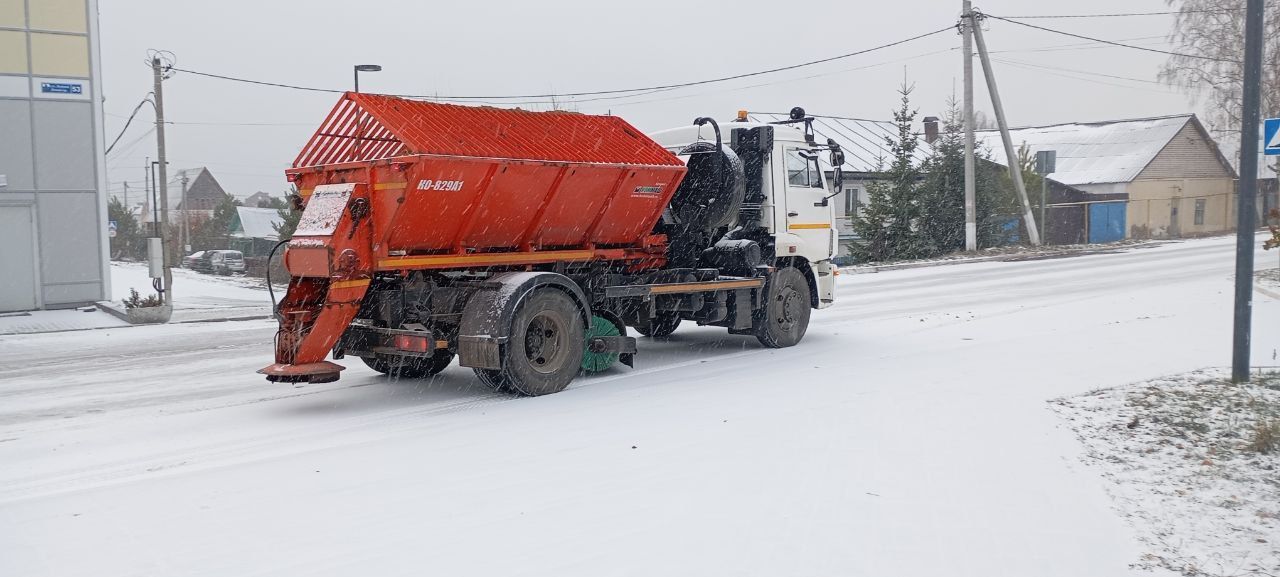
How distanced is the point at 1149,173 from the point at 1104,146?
3.77m

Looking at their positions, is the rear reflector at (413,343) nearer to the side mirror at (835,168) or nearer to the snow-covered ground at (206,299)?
the side mirror at (835,168)

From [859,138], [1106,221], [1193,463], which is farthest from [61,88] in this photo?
[1106,221]

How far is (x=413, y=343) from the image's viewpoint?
27.4 feet

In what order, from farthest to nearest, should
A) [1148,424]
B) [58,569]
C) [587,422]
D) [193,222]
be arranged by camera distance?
[193,222], [587,422], [1148,424], [58,569]

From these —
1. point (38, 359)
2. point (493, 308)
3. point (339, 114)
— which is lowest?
point (38, 359)

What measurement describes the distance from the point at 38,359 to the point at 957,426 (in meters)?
11.0

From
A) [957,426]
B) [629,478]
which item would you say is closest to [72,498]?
[629,478]

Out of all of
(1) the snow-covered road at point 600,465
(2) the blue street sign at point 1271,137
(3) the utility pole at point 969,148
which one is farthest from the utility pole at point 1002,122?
(2) the blue street sign at point 1271,137

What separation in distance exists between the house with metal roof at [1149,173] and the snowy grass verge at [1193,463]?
37757 mm

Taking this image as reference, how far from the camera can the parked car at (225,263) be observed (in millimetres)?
47500

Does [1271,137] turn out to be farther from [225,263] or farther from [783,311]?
[225,263]

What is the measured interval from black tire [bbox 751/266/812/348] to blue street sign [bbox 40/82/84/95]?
1536 centimetres

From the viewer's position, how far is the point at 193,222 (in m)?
76.7

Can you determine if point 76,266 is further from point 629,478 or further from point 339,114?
point 629,478
